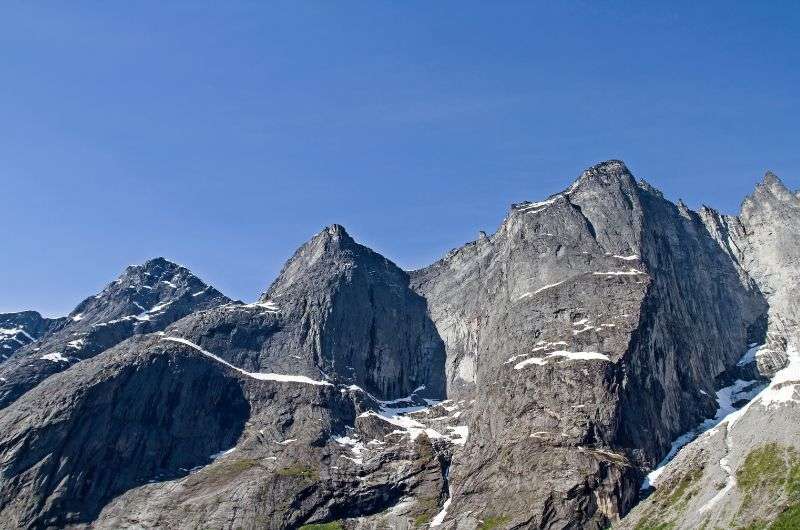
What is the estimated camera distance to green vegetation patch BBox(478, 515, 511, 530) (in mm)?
168500

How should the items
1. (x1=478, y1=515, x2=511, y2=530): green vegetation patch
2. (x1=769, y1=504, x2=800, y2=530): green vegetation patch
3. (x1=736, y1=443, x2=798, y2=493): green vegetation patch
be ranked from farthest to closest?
(x1=478, y1=515, x2=511, y2=530): green vegetation patch < (x1=736, y1=443, x2=798, y2=493): green vegetation patch < (x1=769, y1=504, x2=800, y2=530): green vegetation patch

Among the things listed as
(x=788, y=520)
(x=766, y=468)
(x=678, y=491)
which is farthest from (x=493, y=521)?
(x=788, y=520)

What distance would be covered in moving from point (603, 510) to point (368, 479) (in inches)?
2295

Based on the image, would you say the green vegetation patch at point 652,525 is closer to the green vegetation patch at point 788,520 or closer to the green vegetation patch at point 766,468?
the green vegetation patch at point 766,468

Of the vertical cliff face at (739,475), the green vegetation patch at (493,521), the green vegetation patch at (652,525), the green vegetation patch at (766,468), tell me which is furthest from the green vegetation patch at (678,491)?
the green vegetation patch at (493,521)

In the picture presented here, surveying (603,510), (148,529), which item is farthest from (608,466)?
(148,529)

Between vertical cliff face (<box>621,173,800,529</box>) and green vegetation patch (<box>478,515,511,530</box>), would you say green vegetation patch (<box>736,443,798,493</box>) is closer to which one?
vertical cliff face (<box>621,173,800,529</box>)

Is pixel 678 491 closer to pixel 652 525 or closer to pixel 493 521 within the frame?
pixel 652 525

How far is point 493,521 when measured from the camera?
170500mm

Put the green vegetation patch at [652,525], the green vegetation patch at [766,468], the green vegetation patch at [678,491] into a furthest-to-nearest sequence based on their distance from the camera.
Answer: the green vegetation patch at [678,491] → the green vegetation patch at [766,468] → the green vegetation patch at [652,525]

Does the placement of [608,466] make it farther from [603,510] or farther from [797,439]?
[797,439]

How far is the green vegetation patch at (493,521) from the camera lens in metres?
168

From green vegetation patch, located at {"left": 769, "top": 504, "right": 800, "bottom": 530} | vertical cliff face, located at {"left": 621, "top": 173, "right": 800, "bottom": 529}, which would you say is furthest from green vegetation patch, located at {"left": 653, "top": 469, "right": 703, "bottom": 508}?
green vegetation patch, located at {"left": 769, "top": 504, "right": 800, "bottom": 530}

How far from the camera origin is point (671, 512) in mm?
162625
